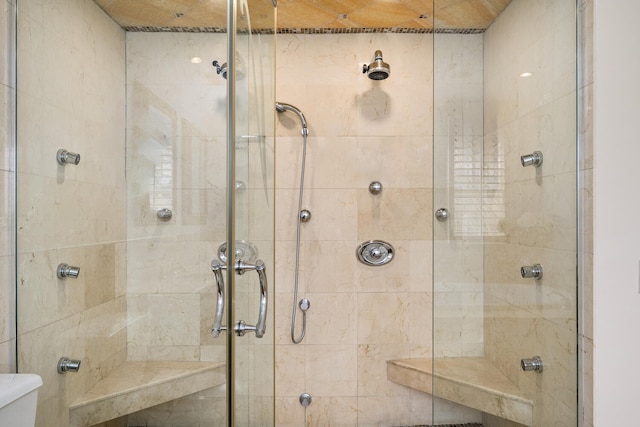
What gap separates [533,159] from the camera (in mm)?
1344

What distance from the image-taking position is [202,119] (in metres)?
1.04

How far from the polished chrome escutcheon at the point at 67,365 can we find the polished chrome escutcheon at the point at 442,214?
4.27 ft

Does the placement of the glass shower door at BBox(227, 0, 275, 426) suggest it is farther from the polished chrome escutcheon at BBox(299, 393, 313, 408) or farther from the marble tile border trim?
the polished chrome escutcheon at BBox(299, 393, 313, 408)

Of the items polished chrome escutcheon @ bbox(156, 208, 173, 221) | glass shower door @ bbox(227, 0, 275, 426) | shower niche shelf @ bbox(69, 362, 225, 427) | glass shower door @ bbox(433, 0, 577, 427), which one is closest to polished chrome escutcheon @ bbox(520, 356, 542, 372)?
glass shower door @ bbox(433, 0, 577, 427)

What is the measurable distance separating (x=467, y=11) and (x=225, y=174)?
3.54 feet

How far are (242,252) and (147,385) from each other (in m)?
0.43

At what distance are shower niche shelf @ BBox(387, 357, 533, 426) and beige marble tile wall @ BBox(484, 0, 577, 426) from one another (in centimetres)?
4

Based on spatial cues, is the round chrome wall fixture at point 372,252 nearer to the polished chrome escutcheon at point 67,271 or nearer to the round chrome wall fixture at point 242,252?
the round chrome wall fixture at point 242,252

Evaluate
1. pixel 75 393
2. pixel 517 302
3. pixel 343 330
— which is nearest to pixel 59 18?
pixel 75 393

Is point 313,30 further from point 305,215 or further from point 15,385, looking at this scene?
point 15,385

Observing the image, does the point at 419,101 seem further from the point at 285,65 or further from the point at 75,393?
the point at 75,393

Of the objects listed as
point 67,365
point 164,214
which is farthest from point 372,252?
point 67,365

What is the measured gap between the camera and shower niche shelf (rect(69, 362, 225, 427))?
1.04 meters

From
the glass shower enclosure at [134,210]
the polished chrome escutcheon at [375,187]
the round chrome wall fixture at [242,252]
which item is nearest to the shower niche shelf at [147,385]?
the glass shower enclosure at [134,210]
